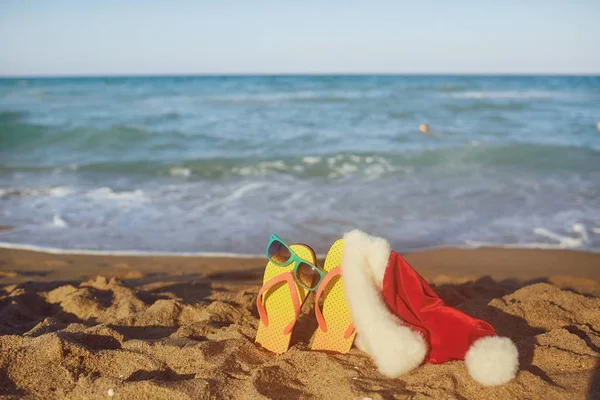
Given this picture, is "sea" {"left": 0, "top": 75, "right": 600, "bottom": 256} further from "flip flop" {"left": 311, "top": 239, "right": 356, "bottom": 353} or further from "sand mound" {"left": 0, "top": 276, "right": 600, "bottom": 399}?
"flip flop" {"left": 311, "top": 239, "right": 356, "bottom": 353}

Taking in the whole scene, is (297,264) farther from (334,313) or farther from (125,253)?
(125,253)

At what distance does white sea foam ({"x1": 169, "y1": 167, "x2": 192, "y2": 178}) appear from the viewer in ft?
29.5

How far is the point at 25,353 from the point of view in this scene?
7.61 feet

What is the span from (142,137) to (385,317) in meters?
11.8

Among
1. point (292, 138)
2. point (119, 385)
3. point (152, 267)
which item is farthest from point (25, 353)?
point (292, 138)

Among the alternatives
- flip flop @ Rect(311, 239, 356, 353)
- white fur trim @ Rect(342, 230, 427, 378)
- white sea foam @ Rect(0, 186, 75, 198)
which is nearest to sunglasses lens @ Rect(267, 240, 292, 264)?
flip flop @ Rect(311, 239, 356, 353)

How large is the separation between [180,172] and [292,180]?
2162 millimetres

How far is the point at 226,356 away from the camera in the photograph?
7.87ft

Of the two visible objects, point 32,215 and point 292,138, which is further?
point 292,138

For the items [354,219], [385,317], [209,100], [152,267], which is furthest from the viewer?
[209,100]

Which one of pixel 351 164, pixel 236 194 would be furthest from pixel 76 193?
pixel 351 164

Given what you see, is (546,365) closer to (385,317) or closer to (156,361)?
(385,317)

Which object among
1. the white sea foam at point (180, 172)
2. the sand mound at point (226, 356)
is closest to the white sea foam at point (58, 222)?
the sand mound at point (226, 356)

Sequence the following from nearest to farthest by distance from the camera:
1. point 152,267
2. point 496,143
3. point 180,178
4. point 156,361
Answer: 1. point 156,361
2. point 152,267
3. point 180,178
4. point 496,143
